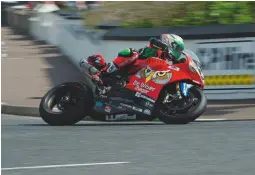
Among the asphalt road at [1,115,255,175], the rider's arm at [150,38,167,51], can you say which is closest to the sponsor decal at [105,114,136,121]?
the asphalt road at [1,115,255,175]

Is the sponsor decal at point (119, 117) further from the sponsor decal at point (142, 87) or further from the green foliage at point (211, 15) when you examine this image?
the green foliage at point (211, 15)

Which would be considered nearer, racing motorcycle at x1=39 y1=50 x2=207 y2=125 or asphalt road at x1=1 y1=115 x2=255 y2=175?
asphalt road at x1=1 y1=115 x2=255 y2=175

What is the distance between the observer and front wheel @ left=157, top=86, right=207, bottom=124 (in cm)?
1196

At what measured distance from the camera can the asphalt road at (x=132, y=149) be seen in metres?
8.40

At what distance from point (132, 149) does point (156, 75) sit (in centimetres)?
270

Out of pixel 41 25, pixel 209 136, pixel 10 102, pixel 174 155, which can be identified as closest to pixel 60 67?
pixel 10 102

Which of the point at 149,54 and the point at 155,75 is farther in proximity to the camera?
the point at 149,54

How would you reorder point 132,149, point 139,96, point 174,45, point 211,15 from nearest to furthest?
point 132,149, point 139,96, point 174,45, point 211,15

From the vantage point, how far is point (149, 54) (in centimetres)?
1234

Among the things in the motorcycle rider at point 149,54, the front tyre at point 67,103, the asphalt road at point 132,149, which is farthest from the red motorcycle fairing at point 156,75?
the front tyre at point 67,103

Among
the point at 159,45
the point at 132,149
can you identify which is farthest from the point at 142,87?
the point at 132,149

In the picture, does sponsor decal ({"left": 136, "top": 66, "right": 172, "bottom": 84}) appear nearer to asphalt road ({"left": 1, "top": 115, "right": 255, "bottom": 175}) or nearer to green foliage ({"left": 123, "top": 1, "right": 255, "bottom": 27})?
asphalt road ({"left": 1, "top": 115, "right": 255, "bottom": 175})

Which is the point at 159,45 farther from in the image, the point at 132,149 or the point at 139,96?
the point at 132,149

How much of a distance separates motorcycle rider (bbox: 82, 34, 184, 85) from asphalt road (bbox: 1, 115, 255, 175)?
2.79 ft
